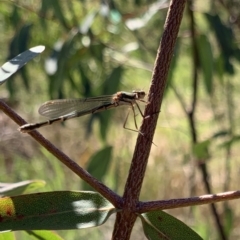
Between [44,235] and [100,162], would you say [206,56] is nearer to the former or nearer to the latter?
[100,162]

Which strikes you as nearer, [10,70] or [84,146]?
[10,70]

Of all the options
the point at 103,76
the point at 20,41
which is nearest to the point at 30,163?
the point at 103,76

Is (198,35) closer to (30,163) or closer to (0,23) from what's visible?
(0,23)

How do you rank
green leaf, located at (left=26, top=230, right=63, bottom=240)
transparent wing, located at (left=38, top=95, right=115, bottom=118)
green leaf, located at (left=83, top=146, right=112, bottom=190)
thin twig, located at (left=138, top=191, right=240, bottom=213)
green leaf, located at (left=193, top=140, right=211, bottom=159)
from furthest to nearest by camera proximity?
green leaf, located at (left=83, top=146, right=112, bottom=190) → green leaf, located at (left=193, top=140, right=211, bottom=159) → transparent wing, located at (left=38, top=95, right=115, bottom=118) → green leaf, located at (left=26, top=230, right=63, bottom=240) → thin twig, located at (left=138, top=191, right=240, bottom=213)

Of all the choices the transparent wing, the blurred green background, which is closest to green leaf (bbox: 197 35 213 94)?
the blurred green background

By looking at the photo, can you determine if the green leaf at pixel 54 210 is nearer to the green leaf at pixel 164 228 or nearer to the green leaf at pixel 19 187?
the green leaf at pixel 164 228

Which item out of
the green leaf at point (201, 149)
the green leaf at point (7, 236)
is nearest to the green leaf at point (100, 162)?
the green leaf at point (201, 149)

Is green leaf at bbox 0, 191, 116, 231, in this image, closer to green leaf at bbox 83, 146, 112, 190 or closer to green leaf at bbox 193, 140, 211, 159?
green leaf at bbox 193, 140, 211, 159
